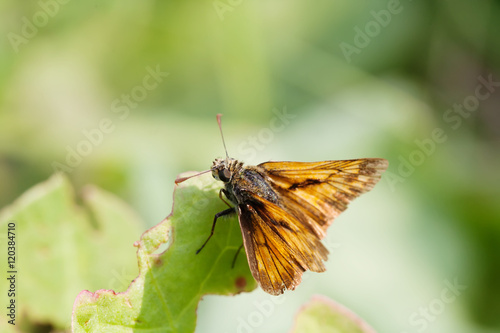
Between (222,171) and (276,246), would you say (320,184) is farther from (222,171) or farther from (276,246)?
(222,171)

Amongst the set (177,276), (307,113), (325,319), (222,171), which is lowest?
(325,319)

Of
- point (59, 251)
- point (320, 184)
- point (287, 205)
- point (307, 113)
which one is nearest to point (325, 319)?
point (287, 205)

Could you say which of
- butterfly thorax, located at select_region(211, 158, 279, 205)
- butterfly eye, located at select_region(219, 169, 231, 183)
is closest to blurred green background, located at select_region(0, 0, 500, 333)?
butterfly thorax, located at select_region(211, 158, 279, 205)

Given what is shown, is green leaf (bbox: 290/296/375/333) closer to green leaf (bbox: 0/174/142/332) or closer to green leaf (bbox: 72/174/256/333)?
green leaf (bbox: 72/174/256/333)

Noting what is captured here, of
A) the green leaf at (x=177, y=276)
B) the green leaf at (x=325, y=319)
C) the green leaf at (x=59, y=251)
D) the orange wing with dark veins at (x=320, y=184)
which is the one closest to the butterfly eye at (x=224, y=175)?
the green leaf at (x=177, y=276)

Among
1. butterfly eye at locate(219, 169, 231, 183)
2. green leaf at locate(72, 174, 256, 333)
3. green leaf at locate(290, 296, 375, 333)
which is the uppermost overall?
butterfly eye at locate(219, 169, 231, 183)

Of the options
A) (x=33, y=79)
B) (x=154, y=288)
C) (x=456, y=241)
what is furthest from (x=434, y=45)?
(x=154, y=288)

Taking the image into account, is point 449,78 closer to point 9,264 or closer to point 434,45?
point 434,45
